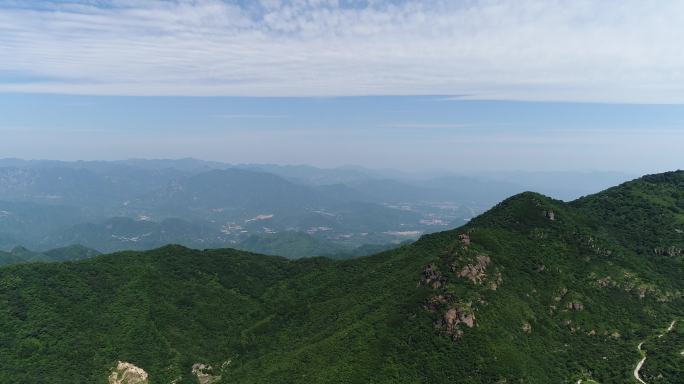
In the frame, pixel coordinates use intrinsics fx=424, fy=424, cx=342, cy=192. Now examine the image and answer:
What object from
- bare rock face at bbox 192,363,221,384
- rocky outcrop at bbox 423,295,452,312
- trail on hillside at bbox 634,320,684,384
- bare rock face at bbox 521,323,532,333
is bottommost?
bare rock face at bbox 192,363,221,384

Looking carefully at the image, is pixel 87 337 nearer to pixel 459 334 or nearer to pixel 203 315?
pixel 203 315

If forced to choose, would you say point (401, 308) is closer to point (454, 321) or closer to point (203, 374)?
point (454, 321)

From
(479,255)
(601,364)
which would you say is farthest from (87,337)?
(601,364)

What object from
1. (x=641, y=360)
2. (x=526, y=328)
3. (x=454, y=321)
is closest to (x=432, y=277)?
(x=454, y=321)

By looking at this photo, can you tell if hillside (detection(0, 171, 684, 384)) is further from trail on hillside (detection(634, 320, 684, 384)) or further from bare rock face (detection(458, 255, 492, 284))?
trail on hillside (detection(634, 320, 684, 384))

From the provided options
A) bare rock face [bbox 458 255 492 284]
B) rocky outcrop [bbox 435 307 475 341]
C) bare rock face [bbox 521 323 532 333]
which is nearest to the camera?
rocky outcrop [bbox 435 307 475 341]

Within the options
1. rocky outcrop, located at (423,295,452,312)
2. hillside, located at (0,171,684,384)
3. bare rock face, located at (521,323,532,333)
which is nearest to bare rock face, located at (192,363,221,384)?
hillside, located at (0,171,684,384)

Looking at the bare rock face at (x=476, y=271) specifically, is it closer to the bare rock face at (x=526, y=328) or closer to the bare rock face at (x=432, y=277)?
the bare rock face at (x=432, y=277)

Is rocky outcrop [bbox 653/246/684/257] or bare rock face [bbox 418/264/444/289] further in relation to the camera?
rocky outcrop [bbox 653/246/684/257]

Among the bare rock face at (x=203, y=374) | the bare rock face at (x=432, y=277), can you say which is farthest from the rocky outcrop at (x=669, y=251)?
the bare rock face at (x=203, y=374)
